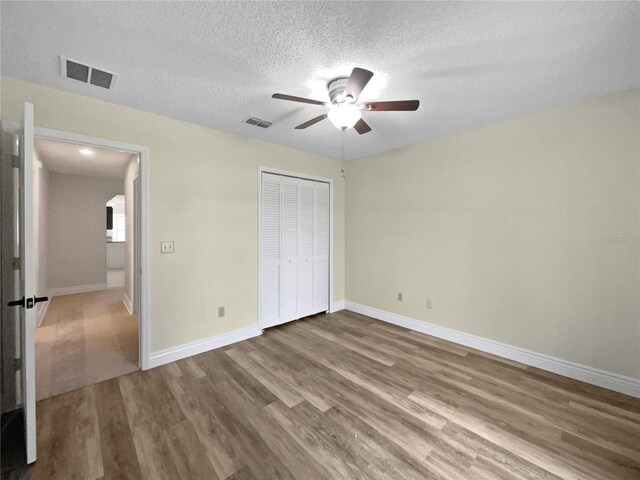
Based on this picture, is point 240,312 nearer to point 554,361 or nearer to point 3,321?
point 3,321

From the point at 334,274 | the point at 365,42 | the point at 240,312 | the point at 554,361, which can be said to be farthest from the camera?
the point at 334,274

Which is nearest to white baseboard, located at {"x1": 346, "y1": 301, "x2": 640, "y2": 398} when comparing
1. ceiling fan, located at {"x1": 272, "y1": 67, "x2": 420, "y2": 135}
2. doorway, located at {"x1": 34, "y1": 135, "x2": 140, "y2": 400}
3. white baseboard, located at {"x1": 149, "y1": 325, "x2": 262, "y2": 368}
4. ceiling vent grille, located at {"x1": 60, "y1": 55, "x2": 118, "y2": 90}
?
white baseboard, located at {"x1": 149, "y1": 325, "x2": 262, "y2": 368}

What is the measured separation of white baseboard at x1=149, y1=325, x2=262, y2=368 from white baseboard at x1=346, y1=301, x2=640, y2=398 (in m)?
2.04

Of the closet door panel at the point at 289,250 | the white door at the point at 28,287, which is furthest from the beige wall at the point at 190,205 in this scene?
the white door at the point at 28,287

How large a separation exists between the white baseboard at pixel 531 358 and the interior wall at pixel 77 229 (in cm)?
670

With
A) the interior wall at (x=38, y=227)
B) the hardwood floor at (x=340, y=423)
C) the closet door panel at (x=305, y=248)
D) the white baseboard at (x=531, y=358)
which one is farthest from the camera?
the closet door panel at (x=305, y=248)

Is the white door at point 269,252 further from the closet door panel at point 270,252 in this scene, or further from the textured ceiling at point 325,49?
the textured ceiling at point 325,49

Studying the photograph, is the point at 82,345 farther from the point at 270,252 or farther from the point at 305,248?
the point at 305,248

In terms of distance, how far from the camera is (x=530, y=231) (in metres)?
2.60

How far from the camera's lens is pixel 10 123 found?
76.7 inches

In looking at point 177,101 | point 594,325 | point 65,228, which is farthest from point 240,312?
point 65,228

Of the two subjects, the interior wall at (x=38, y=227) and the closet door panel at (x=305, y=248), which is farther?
the closet door panel at (x=305, y=248)

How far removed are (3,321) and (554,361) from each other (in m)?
4.83

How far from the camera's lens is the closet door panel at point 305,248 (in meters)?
3.87
